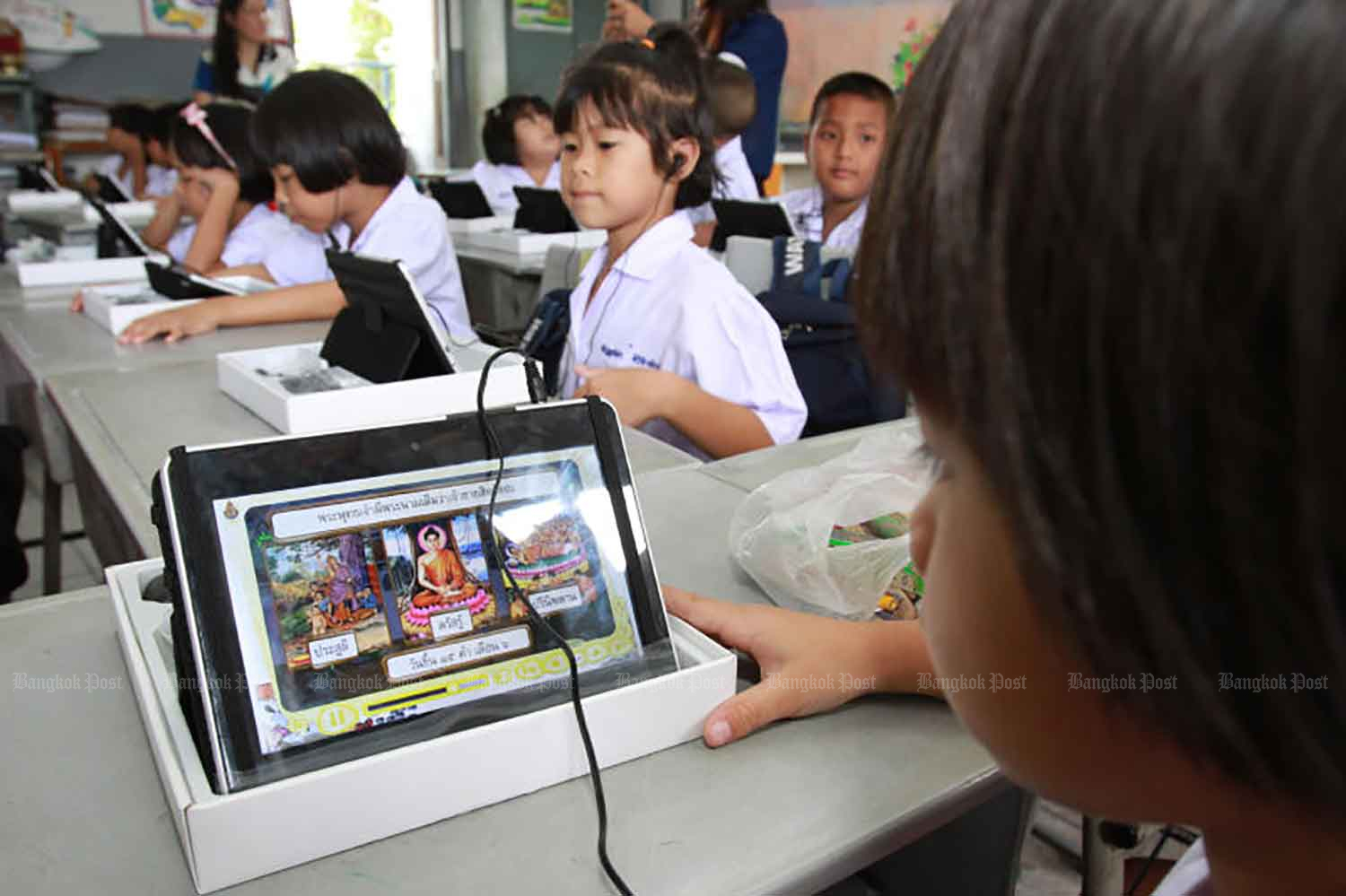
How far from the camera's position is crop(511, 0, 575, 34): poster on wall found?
6660 mm

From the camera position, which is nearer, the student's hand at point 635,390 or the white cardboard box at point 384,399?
the white cardboard box at point 384,399

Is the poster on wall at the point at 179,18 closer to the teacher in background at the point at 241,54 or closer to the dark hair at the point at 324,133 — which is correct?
the teacher in background at the point at 241,54

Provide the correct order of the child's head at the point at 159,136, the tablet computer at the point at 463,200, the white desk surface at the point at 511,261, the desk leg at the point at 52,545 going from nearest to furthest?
1. the desk leg at the point at 52,545
2. the white desk surface at the point at 511,261
3. the tablet computer at the point at 463,200
4. the child's head at the point at 159,136

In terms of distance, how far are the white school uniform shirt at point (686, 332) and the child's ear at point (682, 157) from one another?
0.22 feet

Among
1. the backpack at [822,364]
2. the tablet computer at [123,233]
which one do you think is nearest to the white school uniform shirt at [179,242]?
the tablet computer at [123,233]

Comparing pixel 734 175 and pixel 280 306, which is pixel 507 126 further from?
pixel 280 306

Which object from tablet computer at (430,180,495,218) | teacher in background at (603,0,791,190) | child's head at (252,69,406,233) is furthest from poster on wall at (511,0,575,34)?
child's head at (252,69,406,233)

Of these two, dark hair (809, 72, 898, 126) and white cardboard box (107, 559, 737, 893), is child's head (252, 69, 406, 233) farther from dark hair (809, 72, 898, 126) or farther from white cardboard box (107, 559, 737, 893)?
white cardboard box (107, 559, 737, 893)

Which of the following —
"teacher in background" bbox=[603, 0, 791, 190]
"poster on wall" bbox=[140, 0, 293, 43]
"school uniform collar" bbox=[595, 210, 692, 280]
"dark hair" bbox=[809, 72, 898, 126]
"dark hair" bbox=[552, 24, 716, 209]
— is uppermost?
"poster on wall" bbox=[140, 0, 293, 43]

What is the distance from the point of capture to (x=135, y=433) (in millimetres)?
1209

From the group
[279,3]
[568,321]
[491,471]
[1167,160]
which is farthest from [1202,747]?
[279,3]

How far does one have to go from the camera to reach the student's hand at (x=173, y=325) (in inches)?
68.4

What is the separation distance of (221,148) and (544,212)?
104 centimetres

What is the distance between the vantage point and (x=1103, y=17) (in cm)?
24
